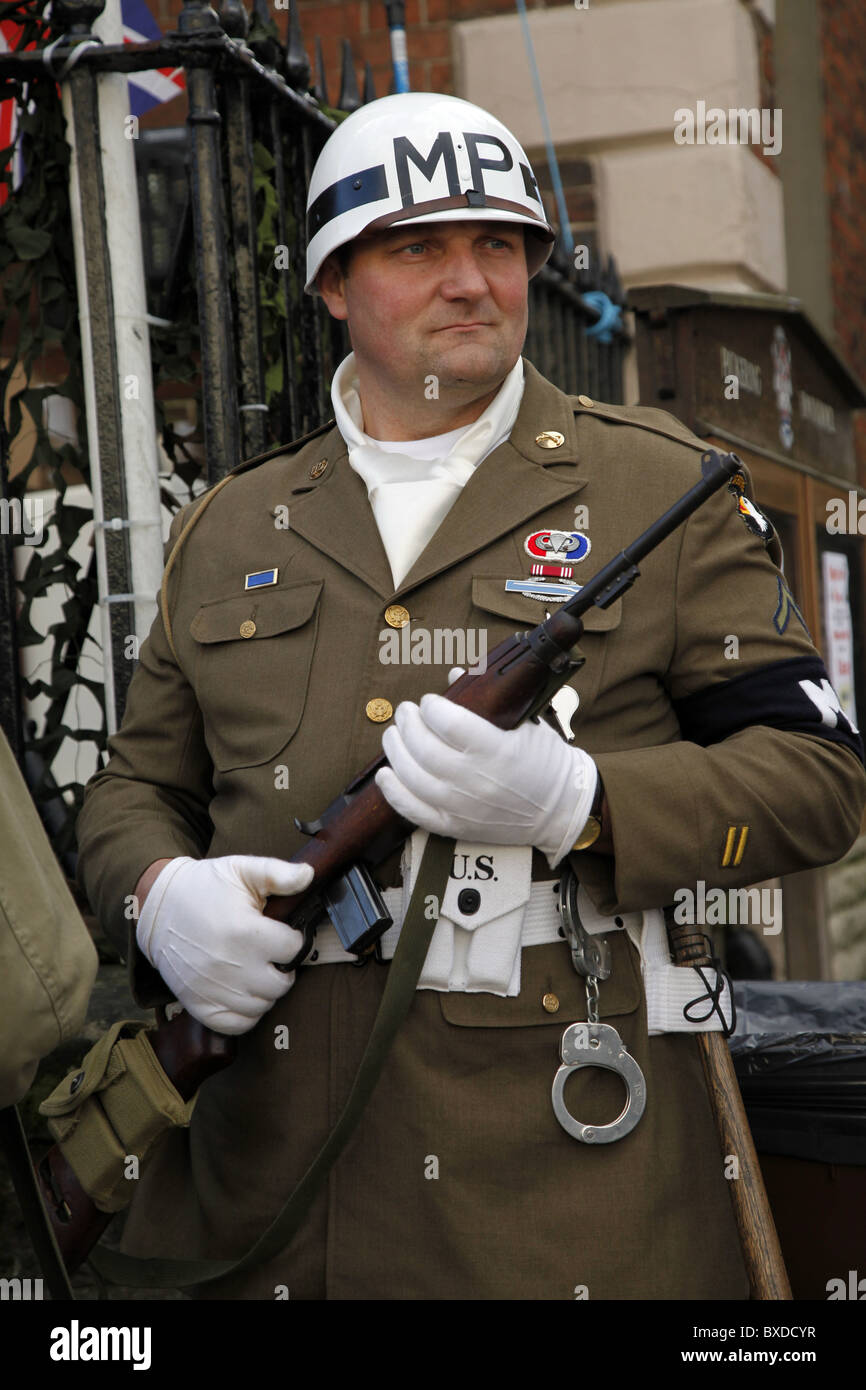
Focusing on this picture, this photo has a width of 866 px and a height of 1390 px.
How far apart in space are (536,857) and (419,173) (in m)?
1.07

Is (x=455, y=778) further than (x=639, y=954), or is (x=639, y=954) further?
(x=639, y=954)

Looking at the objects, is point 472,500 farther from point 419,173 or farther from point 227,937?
point 227,937

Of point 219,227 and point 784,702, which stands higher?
point 219,227

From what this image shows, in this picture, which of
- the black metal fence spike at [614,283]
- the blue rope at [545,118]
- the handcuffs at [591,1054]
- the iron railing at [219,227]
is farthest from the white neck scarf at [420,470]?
the blue rope at [545,118]

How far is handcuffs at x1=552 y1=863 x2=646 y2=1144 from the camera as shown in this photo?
207 centimetres

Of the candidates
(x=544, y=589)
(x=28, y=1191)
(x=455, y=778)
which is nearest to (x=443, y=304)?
(x=544, y=589)

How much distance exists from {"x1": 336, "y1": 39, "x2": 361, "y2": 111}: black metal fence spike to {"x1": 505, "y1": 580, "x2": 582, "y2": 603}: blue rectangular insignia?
1.83 meters

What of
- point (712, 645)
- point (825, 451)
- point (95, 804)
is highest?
point (825, 451)

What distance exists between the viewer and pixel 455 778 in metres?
2.04

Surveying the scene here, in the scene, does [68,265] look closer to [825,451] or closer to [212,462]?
[212,462]
